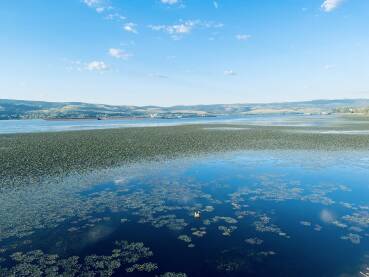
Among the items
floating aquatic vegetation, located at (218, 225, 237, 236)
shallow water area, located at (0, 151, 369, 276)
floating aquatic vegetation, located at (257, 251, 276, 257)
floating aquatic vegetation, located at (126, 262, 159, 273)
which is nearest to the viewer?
floating aquatic vegetation, located at (126, 262, 159, 273)

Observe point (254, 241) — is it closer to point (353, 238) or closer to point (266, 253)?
point (266, 253)

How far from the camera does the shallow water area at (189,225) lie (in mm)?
15492

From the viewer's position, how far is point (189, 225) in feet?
67.8

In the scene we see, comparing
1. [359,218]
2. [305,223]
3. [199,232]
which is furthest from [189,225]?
[359,218]

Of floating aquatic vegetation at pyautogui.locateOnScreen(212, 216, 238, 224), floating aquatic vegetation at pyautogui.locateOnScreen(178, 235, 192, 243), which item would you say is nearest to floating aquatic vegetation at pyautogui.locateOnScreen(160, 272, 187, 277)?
floating aquatic vegetation at pyautogui.locateOnScreen(178, 235, 192, 243)

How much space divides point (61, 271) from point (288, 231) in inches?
555

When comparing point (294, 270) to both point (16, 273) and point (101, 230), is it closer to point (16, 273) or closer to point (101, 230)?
point (101, 230)

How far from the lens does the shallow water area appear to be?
1549 centimetres

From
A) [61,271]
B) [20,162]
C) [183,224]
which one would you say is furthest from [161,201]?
[20,162]

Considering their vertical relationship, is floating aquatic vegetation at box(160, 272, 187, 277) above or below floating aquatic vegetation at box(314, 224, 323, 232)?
above

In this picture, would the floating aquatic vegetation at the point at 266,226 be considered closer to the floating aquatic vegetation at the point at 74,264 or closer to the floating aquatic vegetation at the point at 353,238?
the floating aquatic vegetation at the point at 353,238

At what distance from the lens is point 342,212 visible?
2278cm

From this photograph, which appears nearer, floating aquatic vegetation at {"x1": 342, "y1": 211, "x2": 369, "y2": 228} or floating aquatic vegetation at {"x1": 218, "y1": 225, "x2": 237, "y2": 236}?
floating aquatic vegetation at {"x1": 218, "y1": 225, "x2": 237, "y2": 236}

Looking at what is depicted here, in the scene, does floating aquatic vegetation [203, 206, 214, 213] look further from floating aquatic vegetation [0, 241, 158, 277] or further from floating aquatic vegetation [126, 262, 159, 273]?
floating aquatic vegetation [126, 262, 159, 273]
